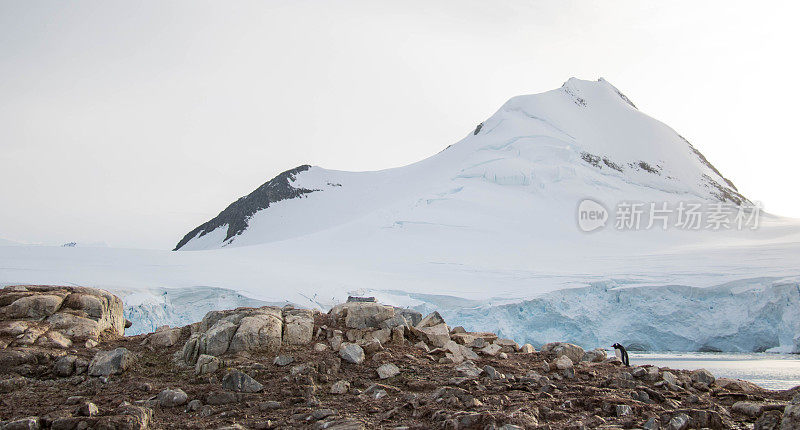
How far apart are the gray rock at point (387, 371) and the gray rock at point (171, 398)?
6.51 feet

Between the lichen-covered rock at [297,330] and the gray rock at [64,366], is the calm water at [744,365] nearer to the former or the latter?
Answer: the lichen-covered rock at [297,330]

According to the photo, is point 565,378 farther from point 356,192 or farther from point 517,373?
point 356,192

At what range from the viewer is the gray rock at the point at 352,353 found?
6.43 metres

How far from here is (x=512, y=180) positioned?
40.7 meters

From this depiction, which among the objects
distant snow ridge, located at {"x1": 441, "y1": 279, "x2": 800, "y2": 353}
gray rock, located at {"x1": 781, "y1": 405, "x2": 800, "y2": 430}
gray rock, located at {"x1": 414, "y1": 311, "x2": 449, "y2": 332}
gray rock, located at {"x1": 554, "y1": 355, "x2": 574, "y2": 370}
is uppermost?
gray rock, located at {"x1": 414, "y1": 311, "x2": 449, "y2": 332}

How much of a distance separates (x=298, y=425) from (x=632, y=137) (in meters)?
52.0

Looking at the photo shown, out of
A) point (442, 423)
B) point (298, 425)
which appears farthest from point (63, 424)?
point (442, 423)

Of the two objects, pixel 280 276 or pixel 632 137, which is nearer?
pixel 280 276

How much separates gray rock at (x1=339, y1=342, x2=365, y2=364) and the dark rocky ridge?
4760cm

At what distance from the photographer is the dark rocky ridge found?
55406 mm

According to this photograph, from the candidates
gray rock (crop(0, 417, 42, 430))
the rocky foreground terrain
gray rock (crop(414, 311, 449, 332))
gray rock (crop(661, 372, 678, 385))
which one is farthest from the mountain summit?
gray rock (crop(0, 417, 42, 430))

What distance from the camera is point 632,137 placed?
51.2m

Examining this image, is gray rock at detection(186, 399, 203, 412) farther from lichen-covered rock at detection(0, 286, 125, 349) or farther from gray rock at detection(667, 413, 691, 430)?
gray rock at detection(667, 413, 691, 430)

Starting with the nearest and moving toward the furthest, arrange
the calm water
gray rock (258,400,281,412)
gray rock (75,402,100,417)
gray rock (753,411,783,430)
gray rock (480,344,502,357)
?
gray rock (753,411,783,430), gray rock (75,402,100,417), gray rock (258,400,281,412), gray rock (480,344,502,357), the calm water
